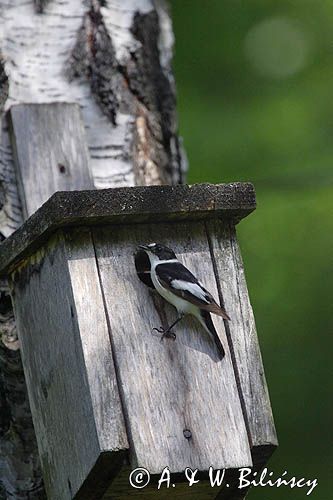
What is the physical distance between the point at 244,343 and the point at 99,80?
1.14 m

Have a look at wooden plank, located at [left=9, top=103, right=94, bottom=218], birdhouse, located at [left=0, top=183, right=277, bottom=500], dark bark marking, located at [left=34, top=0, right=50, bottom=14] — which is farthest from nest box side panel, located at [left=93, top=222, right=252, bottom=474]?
dark bark marking, located at [left=34, top=0, right=50, bottom=14]

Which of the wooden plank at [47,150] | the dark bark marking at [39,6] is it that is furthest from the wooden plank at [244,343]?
the dark bark marking at [39,6]

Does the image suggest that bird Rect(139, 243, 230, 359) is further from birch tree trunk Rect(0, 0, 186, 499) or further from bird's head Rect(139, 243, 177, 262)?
birch tree trunk Rect(0, 0, 186, 499)

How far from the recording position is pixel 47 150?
3.41 metres

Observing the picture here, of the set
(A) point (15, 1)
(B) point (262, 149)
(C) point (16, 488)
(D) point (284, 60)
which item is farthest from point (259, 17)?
(C) point (16, 488)

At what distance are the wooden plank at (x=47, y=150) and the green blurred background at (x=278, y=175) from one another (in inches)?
115

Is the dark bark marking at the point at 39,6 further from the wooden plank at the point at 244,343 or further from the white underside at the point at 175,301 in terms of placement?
the white underside at the point at 175,301

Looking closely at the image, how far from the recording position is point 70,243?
2.62 m

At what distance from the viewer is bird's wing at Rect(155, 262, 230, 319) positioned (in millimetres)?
2582

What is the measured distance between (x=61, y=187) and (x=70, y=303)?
2.68 feet

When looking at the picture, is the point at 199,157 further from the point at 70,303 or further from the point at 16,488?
the point at 70,303

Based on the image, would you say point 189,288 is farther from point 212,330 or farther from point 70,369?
point 70,369

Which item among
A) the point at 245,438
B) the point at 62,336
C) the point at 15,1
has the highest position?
the point at 15,1

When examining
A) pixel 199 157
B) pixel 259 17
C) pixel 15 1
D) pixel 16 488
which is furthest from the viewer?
pixel 259 17
